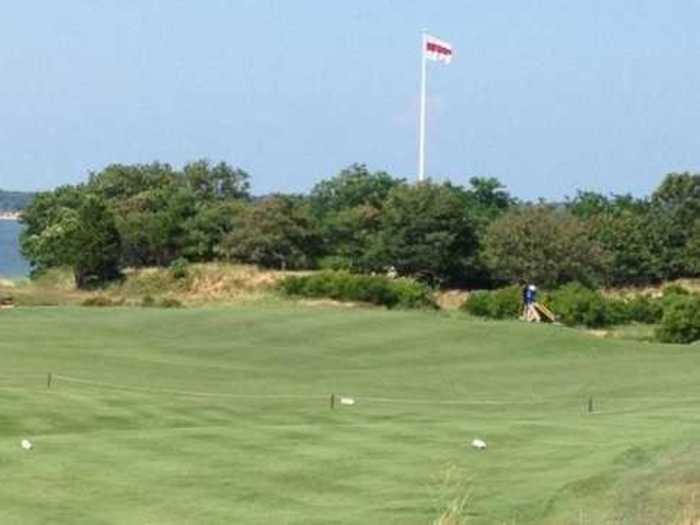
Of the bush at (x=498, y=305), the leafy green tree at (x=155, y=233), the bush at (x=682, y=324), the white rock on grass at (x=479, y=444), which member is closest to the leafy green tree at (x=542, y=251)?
the bush at (x=498, y=305)

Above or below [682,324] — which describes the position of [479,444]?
below

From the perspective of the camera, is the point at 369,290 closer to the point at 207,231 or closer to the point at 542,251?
the point at 542,251

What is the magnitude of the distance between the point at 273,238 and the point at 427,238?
6911mm

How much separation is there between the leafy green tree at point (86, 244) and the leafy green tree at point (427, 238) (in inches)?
415

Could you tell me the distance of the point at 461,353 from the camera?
37.5 meters

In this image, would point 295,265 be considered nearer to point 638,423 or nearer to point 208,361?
point 208,361

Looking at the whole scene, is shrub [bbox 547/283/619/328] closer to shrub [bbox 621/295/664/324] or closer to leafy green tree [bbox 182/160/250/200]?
shrub [bbox 621/295/664/324]

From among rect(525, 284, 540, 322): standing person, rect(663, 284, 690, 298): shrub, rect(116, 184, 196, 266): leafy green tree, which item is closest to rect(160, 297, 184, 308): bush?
rect(116, 184, 196, 266): leafy green tree

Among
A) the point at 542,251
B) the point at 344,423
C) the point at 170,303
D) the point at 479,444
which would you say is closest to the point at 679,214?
the point at 542,251

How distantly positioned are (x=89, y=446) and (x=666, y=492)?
637 centimetres

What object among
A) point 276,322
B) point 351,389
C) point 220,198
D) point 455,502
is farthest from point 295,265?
point 455,502

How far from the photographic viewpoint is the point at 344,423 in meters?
21.2

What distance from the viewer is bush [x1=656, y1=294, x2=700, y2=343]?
1652 inches

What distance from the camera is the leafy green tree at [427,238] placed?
59.9 metres
